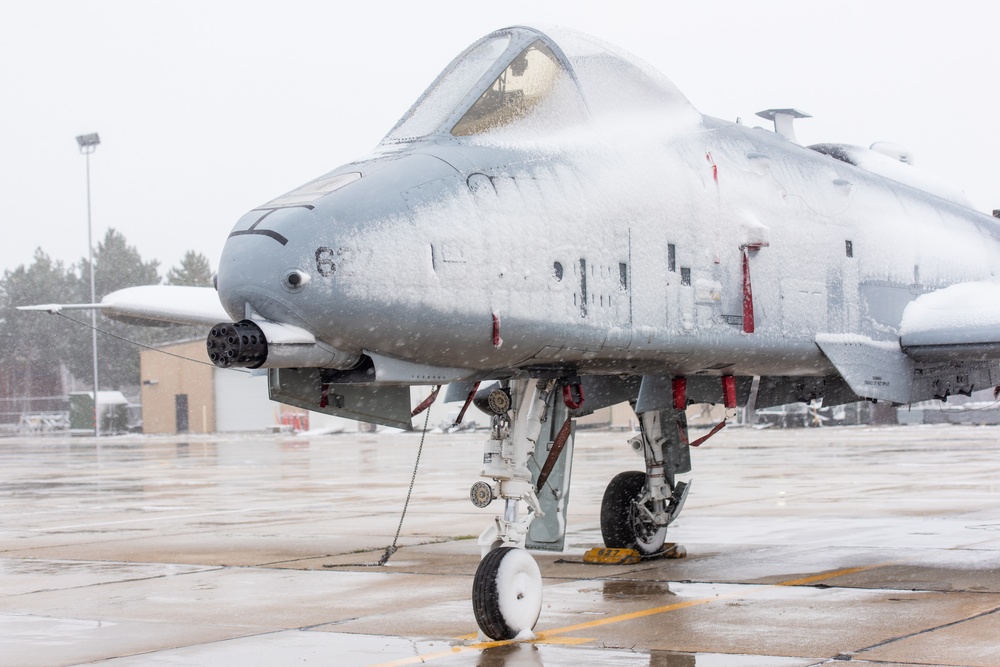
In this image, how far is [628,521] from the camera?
12188 mm

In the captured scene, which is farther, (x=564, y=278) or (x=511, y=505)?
(x=511, y=505)

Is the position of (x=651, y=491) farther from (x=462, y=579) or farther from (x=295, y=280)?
(x=295, y=280)

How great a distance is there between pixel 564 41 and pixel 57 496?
17827mm

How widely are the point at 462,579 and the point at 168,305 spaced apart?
339cm

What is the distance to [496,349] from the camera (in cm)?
749

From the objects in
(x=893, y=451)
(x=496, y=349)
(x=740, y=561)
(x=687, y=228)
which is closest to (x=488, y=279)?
(x=496, y=349)

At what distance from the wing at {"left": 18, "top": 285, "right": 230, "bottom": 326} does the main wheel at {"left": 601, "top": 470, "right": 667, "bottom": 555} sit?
157 inches

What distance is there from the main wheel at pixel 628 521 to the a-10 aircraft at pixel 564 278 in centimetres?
26

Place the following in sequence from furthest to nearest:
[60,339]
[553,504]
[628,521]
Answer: [60,339] → [628,521] → [553,504]

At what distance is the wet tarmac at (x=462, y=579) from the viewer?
758cm

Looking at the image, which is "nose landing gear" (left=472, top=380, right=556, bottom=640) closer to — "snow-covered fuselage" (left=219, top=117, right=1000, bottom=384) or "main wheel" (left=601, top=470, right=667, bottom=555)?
"snow-covered fuselage" (left=219, top=117, right=1000, bottom=384)

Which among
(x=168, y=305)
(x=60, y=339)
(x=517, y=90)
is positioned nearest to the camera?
(x=517, y=90)

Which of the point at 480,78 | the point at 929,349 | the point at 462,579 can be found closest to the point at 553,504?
the point at 462,579

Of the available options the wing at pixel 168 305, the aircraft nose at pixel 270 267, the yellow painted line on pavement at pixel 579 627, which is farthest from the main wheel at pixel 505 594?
the wing at pixel 168 305
